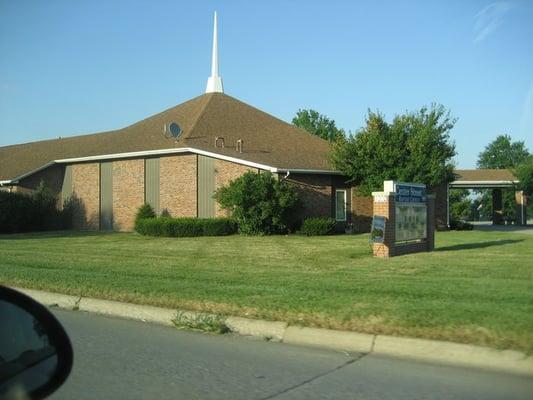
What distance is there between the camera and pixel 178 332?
28.6ft

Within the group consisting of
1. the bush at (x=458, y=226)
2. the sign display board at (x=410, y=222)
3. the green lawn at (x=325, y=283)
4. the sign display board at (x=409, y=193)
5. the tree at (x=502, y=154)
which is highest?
the tree at (x=502, y=154)

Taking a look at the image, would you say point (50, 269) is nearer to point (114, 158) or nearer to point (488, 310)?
point (488, 310)

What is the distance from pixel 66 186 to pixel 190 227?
42.5ft

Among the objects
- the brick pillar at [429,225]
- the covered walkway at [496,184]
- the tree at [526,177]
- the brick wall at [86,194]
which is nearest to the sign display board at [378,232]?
the brick pillar at [429,225]

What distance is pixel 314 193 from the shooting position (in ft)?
96.7

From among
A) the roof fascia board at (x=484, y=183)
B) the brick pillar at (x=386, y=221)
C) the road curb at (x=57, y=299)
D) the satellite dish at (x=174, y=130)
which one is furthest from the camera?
the roof fascia board at (x=484, y=183)

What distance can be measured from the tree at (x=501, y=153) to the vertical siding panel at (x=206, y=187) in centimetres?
8505

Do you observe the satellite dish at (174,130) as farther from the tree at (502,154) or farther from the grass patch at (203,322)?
the tree at (502,154)

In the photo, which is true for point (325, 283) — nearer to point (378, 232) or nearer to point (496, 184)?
point (378, 232)


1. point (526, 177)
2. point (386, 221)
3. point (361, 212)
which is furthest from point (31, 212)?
point (526, 177)

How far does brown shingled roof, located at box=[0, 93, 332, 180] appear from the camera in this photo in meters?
30.2

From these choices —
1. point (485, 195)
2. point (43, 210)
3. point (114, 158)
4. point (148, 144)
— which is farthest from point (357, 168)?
point (485, 195)

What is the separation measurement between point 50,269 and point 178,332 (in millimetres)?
6578

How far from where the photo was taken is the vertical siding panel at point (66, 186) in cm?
3603
